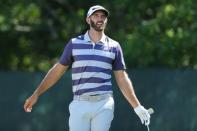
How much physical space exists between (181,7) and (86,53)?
29.2 feet

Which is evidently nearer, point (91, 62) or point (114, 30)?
point (91, 62)

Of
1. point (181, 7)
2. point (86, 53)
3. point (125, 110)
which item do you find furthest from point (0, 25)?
point (86, 53)

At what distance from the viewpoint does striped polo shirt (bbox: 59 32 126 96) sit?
22.6 feet

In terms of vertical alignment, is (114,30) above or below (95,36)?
below

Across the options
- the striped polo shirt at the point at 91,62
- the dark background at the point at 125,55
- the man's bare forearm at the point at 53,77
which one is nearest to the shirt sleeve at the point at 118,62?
the striped polo shirt at the point at 91,62

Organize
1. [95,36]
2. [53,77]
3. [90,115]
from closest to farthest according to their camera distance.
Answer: [90,115] < [95,36] < [53,77]

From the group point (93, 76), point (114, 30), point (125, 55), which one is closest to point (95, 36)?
point (93, 76)

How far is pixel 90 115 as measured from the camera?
6855mm

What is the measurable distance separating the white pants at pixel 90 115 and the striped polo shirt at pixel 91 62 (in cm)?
11

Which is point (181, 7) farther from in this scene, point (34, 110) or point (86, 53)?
point (86, 53)

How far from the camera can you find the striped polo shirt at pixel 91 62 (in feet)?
22.6

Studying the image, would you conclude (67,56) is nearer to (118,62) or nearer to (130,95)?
(118,62)

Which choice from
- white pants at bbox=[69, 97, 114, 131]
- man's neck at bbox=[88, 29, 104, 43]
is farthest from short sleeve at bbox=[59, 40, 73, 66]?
white pants at bbox=[69, 97, 114, 131]

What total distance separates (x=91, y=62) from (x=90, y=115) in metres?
0.48
